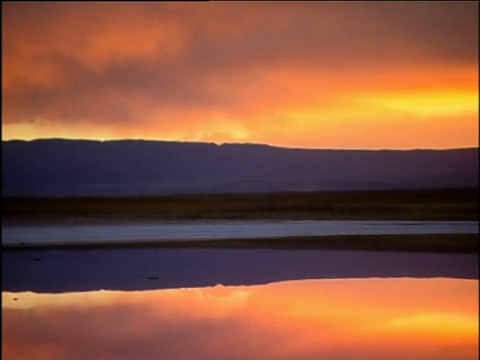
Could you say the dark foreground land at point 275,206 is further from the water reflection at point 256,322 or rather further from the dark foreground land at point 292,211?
the water reflection at point 256,322

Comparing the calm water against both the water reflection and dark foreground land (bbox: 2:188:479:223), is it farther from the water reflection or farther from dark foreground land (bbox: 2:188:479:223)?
the water reflection

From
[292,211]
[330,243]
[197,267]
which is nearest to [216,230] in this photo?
[197,267]

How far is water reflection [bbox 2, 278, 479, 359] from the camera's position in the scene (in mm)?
2064

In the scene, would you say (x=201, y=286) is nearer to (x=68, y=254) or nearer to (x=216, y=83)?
(x=68, y=254)

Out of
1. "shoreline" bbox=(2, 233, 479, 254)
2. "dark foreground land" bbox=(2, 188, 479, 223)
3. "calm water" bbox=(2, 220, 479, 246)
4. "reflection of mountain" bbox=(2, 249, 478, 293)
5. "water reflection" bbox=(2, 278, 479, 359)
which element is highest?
"dark foreground land" bbox=(2, 188, 479, 223)

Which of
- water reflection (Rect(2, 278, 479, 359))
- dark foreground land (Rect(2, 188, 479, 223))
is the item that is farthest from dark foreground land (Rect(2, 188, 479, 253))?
water reflection (Rect(2, 278, 479, 359))

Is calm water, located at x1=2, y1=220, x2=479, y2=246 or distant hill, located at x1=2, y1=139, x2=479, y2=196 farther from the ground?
distant hill, located at x1=2, y1=139, x2=479, y2=196

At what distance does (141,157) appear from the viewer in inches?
96.7

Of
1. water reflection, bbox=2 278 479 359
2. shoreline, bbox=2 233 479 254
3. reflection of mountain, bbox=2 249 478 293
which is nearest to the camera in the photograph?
water reflection, bbox=2 278 479 359

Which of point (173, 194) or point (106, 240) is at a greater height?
point (173, 194)

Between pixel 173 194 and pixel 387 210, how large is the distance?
90cm

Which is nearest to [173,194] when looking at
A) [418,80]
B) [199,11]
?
[199,11]

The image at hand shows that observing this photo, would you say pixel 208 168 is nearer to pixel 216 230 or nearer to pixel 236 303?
pixel 216 230

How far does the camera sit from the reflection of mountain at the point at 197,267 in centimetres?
231
